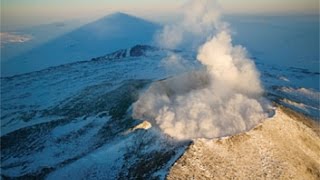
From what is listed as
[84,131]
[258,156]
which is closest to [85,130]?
[84,131]

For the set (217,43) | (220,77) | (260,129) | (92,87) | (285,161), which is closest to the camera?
(285,161)

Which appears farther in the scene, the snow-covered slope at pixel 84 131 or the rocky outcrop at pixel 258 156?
the snow-covered slope at pixel 84 131

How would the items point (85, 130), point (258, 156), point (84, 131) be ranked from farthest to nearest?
point (85, 130)
point (84, 131)
point (258, 156)

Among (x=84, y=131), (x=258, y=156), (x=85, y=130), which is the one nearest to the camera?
(x=258, y=156)

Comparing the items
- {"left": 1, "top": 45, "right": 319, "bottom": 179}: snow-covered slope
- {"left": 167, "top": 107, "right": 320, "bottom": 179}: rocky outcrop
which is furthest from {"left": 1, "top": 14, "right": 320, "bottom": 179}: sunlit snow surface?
{"left": 167, "top": 107, "right": 320, "bottom": 179}: rocky outcrop

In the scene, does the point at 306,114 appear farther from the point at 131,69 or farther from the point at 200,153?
the point at 131,69

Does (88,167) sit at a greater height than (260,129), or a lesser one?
lesser

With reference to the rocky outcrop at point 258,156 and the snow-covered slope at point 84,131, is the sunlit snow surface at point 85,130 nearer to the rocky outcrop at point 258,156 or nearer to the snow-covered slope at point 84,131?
the snow-covered slope at point 84,131

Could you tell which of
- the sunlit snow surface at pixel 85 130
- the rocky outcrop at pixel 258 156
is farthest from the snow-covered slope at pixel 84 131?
the rocky outcrop at pixel 258 156

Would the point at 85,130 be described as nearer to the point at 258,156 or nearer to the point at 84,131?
the point at 84,131

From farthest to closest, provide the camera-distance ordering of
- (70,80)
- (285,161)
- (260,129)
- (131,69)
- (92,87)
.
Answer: (131,69) → (70,80) → (92,87) → (260,129) → (285,161)

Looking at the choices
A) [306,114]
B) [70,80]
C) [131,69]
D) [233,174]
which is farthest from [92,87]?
[233,174]
